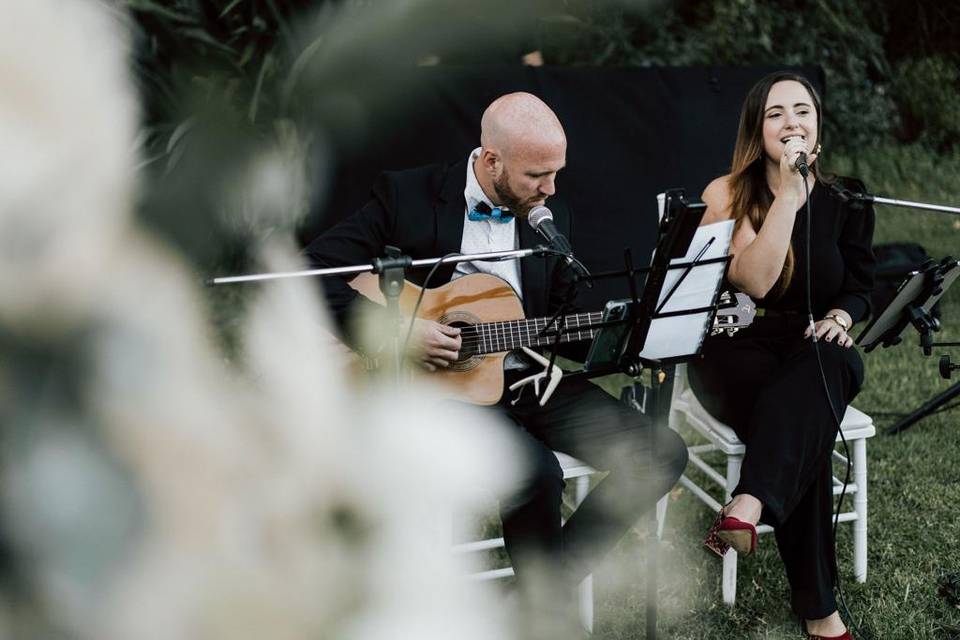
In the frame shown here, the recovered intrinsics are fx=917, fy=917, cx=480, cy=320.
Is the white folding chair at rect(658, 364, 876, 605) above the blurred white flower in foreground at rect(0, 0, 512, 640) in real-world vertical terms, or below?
below

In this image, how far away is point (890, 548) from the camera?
2244mm

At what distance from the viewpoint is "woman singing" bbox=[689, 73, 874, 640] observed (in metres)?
1.86

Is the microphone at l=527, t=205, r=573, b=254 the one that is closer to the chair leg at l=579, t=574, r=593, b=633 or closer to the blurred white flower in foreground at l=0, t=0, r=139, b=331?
the chair leg at l=579, t=574, r=593, b=633

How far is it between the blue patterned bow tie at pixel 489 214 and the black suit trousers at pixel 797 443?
62cm

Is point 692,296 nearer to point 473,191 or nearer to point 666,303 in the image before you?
point 666,303

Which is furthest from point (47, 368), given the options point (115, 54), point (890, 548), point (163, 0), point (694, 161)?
point (694, 161)

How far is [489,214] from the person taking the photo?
6.48 ft

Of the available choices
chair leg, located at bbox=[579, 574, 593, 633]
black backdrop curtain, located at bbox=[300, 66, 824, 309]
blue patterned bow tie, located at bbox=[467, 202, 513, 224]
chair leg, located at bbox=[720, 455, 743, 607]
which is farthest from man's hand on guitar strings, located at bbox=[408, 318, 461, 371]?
black backdrop curtain, located at bbox=[300, 66, 824, 309]

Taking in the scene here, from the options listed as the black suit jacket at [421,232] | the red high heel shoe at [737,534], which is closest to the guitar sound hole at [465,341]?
the black suit jacket at [421,232]

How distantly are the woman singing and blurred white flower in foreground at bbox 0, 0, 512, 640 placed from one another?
1302 mm

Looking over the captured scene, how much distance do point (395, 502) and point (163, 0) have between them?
2.65 m

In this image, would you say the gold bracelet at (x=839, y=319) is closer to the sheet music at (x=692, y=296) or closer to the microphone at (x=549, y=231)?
the sheet music at (x=692, y=296)

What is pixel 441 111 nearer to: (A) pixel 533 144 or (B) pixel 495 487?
(A) pixel 533 144

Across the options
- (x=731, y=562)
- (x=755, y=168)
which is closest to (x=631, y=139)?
(x=755, y=168)
